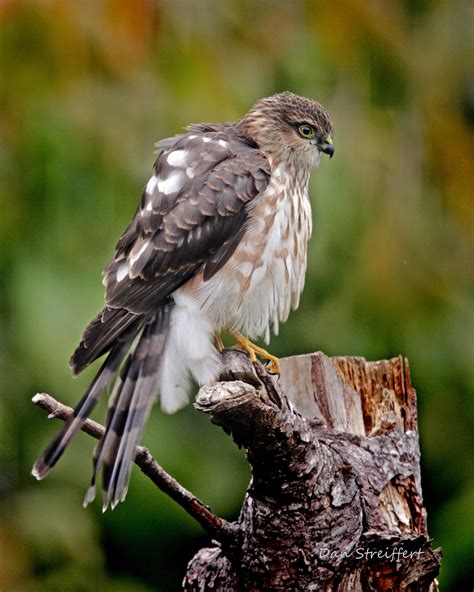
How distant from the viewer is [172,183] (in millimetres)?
3816

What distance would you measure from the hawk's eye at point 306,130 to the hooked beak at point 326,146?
0.04 m

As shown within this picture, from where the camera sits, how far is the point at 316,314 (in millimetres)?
4727

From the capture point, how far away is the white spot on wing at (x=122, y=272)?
3.75 m

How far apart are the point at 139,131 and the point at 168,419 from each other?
118cm

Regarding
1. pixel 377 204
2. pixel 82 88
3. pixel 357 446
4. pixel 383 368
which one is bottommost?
pixel 357 446

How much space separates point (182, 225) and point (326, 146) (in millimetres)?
762

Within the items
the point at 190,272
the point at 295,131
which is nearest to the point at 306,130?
the point at 295,131

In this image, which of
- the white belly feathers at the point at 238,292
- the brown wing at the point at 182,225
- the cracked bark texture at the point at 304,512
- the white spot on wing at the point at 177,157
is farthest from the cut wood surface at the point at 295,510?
the white spot on wing at the point at 177,157

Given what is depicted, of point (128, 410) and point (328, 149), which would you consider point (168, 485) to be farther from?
point (328, 149)

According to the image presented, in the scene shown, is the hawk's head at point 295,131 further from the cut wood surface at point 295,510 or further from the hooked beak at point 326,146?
the cut wood surface at point 295,510

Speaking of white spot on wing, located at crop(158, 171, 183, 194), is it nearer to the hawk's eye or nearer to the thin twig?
the hawk's eye

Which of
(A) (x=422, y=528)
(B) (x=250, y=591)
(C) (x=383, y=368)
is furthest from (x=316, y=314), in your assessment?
(B) (x=250, y=591)

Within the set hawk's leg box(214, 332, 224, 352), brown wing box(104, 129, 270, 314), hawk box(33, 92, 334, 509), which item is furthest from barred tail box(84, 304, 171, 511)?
hawk's leg box(214, 332, 224, 352)

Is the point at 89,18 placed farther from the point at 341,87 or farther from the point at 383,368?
the point at 383,368
